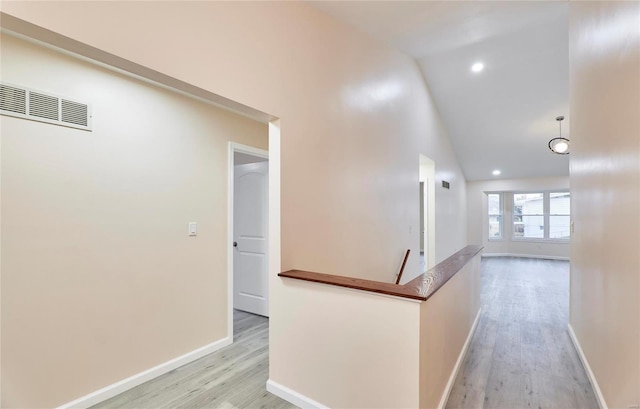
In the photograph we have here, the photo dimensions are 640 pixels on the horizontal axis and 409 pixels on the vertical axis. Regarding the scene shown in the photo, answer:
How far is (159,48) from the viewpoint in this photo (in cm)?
149

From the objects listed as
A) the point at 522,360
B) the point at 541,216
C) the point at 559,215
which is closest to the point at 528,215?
the point at 541,216

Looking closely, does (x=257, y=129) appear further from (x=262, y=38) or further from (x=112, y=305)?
(x=112, y=305)

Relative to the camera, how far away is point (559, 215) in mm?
8578

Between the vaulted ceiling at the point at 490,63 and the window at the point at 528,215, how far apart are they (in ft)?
4.27

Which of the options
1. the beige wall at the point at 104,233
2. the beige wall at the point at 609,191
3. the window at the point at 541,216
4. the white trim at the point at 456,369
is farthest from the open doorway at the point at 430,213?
the window at the point at 541,216

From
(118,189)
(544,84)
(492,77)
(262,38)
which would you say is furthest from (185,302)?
(544,84)

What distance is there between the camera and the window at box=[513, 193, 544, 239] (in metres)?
8.83

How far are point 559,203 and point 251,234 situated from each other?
9.02 m

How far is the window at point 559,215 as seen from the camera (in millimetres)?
8466

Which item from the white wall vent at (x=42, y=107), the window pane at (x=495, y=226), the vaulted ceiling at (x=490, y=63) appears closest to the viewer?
the white wall vent at (x=42, y=107)

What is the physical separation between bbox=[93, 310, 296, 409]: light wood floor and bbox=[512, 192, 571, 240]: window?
908cm

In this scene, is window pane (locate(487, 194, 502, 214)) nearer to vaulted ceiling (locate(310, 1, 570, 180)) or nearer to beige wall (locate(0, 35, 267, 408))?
vaulted ceiling (locate(310, 1, 570, 180))

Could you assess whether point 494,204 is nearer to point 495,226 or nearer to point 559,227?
point 495,226

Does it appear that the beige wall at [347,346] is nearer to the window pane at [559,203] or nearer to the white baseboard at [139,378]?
the white baseboard at [139,378]
